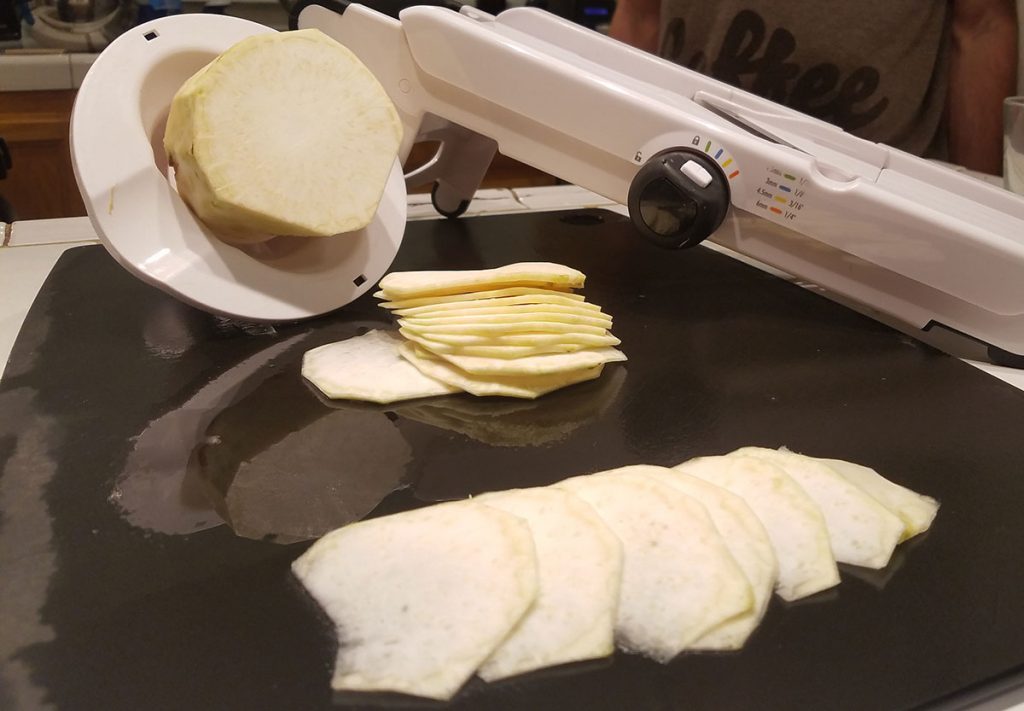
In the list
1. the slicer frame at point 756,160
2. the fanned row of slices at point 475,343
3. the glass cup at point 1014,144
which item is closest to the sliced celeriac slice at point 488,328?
the fanned row of slices at point 475,343

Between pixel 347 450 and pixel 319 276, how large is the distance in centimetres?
28

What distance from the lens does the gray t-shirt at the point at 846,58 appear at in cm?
144

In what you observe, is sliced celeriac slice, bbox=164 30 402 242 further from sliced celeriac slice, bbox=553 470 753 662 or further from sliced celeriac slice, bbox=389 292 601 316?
sliced celeriac slice, bbox=553 470 753 662

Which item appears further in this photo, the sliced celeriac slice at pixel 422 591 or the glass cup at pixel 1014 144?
the glass cup at pixel 1014 144

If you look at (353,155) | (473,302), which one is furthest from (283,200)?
(473,302)

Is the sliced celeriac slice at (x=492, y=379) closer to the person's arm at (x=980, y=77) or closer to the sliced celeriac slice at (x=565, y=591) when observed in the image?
the sliced celeriac slice at (x=565, y=591)

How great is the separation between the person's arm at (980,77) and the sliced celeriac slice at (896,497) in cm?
107

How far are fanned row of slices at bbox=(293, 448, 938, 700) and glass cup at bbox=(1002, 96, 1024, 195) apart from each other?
0.72 metres

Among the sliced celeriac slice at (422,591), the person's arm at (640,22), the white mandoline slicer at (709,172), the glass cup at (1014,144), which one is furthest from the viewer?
the person's arm at (640,22)

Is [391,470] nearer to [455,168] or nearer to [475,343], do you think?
[475,343]

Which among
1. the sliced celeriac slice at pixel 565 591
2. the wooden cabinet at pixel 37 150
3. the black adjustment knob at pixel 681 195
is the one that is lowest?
the wooden cabinet at pixel 37 150

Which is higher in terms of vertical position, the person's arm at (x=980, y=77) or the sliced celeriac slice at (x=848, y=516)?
the person's arm at (x=980, y=77)

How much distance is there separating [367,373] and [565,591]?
36cm

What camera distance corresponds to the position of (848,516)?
62cm
